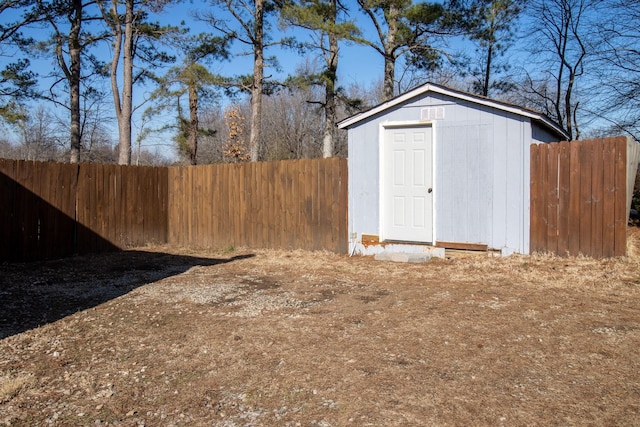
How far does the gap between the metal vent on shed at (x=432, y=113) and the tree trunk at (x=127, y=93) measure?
9.70 m

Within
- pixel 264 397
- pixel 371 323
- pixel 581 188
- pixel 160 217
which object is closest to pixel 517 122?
pixel 581 188

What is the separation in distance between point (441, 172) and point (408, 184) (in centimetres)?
61

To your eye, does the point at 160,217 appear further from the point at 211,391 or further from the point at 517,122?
the point at 211,391

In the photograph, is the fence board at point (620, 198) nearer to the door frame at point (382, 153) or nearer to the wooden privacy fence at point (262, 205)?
the door frame at point (382, 153)

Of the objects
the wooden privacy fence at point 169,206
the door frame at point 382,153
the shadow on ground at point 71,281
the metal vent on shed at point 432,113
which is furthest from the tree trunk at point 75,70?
the metal vent on shed at point 432,113

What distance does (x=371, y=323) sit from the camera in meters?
4.34

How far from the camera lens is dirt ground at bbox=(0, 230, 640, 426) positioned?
8.79 ft

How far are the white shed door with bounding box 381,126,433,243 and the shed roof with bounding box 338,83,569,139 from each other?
430mm

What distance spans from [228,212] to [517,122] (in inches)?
231

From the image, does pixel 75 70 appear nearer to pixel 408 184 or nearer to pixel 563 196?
pixel 408 184

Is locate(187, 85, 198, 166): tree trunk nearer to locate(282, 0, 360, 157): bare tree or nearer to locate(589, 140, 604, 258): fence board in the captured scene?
locate(282, 0, 360, 157): bare tree

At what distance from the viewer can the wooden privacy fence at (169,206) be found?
8438 millimetres

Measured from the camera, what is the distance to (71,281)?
6688 millimetres

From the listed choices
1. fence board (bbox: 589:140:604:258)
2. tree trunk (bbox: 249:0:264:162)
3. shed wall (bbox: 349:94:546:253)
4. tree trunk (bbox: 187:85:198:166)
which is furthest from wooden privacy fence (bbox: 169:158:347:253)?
tree trunk (bbox: 187:85:198:166)
